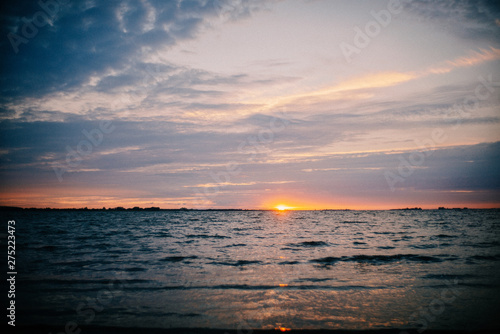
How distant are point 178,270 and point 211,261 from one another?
271 centimetres

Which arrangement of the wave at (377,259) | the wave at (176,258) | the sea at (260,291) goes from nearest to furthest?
the sea at (260,291) → the wave at (377,259) → the wave at (176,258)

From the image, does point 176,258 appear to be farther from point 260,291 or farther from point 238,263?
point 260,291

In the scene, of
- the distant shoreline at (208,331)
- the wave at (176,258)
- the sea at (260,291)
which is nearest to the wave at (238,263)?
the sea at (260,291)

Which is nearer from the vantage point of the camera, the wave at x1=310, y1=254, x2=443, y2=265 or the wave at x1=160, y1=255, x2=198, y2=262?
the wave at x1=310, y1=254, x2=443, y2=265

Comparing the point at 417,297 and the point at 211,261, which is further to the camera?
the point at 211,261

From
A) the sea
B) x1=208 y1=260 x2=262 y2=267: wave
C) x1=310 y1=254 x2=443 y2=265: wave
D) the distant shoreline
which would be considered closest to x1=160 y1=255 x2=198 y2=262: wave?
the sea

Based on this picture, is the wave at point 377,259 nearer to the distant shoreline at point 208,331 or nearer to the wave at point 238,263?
the wave at point 238,263

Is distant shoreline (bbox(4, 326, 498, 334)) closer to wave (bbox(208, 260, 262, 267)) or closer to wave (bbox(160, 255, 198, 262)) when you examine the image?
wave (bbox(208, 260, 262, 267))

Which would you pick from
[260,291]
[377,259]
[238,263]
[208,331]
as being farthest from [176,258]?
[377,259]

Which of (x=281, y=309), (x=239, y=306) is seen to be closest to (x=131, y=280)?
(x=239, y=306)

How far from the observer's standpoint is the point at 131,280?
10641mm

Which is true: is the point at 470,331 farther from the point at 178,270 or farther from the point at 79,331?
the point at 178,270

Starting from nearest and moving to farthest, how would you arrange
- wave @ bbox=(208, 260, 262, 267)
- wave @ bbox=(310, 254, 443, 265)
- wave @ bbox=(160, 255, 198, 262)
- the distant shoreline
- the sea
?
the distant shoreline
the sea
wave @ bbox=(208, 260, 262, 267)
wave @ bbox=(310, 254, 443, 265)
wave @ bbox=(160, 255, 198, 262)

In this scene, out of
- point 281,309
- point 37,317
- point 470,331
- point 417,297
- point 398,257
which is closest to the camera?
point 470,331
